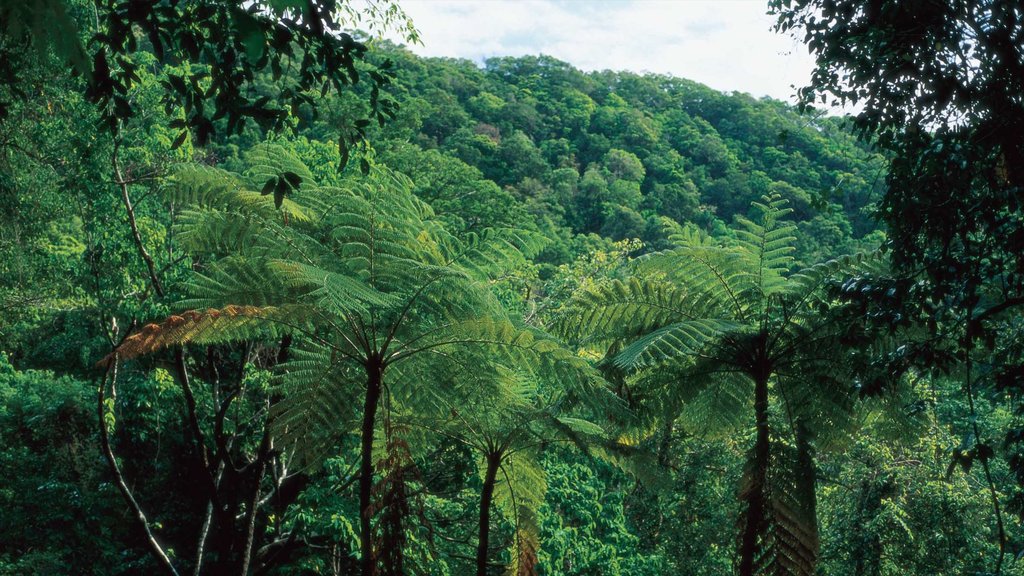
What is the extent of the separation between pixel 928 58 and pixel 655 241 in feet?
69.3

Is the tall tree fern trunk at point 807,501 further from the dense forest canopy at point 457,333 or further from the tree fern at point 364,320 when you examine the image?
the tree fern at point 364,320

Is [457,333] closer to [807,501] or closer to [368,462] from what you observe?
[368,462]

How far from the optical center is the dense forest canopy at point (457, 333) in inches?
122

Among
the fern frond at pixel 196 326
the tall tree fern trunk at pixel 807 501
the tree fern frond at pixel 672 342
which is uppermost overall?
the fern frond at pixel 196 326

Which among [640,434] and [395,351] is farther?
[640,434]

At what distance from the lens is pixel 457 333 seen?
173 inches

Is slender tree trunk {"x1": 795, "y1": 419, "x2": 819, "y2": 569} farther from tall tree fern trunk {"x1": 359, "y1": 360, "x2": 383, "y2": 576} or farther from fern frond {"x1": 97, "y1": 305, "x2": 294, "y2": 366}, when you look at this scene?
fern frond {"x1": 97, "y1": 305, "x2": 294, "y2": 366}

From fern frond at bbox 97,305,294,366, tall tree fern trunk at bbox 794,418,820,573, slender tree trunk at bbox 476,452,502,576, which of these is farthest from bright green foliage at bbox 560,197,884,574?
fern frond at bbox 97,305,294,366

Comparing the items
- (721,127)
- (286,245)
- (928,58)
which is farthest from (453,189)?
(721,127)

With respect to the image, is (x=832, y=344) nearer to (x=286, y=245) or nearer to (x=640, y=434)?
(x=640, y=434)

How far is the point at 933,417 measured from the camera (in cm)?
894

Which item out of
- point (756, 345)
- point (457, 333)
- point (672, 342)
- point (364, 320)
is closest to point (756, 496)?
point (756, 345)

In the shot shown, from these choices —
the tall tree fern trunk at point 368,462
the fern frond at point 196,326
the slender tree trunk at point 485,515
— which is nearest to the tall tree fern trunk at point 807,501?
the slender tree trunk at point 485,515

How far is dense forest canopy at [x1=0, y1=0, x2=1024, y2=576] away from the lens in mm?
3107
